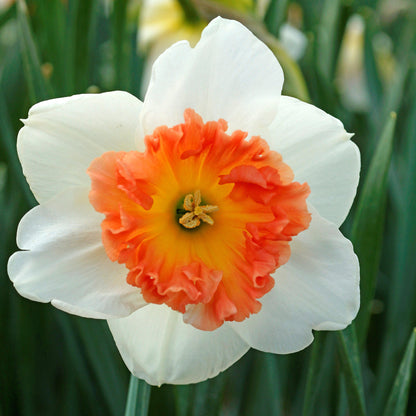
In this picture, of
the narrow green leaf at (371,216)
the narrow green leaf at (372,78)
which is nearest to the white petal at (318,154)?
the narrow green leaf at (371,216)

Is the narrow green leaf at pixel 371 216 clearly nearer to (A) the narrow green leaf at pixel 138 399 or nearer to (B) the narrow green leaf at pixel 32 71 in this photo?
(A) the narrow green leaf at pixel 138 399

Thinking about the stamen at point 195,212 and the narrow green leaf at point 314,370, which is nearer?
the stamen at point 195,212

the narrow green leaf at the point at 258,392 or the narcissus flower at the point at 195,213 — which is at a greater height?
the narcissus flower at the point at 195,213

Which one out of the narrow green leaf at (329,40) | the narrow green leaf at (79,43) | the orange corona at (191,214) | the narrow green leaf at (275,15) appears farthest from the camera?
the narrow green leaf at (329,40)

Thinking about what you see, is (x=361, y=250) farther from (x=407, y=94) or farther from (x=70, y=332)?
(x=407, y=94)

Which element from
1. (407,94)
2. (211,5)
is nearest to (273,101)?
(211,5)

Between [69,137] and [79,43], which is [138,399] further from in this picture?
[79,43]

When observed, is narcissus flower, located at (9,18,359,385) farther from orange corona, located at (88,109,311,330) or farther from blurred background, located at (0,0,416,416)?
blurred background, located at (0,0,416,416)

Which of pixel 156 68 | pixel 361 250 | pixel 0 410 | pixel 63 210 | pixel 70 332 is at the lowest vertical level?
pixel 0 410
